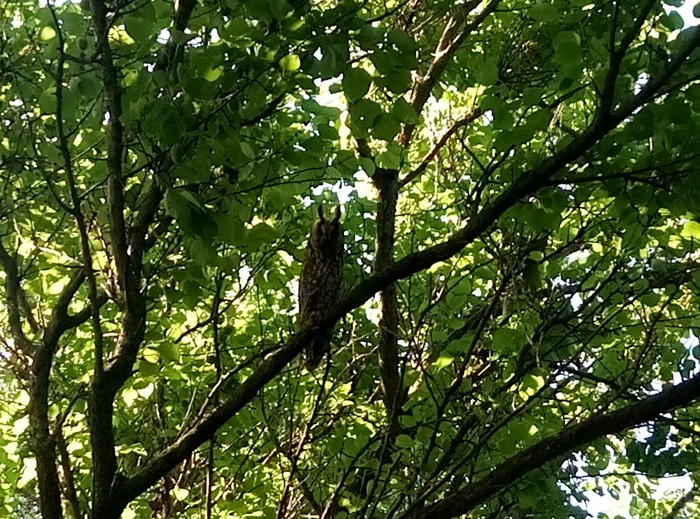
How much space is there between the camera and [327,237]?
3.33 m

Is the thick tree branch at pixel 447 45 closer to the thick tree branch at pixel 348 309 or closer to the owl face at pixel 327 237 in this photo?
the owl face at pixel 327 237

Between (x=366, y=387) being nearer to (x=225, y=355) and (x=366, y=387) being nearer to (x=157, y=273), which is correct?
(x=225, y=355)

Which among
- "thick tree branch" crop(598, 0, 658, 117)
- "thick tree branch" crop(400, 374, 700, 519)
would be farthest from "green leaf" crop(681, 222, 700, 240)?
"thick tree branch" crop(598, 0, 658, 117)

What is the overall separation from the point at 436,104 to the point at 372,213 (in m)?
0.80

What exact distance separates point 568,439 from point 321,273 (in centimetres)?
118

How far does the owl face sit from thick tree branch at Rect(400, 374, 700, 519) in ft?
3.76

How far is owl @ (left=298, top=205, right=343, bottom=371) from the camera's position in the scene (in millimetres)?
3203

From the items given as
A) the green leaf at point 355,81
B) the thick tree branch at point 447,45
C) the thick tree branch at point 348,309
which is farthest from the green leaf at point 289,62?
the thick tree branch at point 447,45

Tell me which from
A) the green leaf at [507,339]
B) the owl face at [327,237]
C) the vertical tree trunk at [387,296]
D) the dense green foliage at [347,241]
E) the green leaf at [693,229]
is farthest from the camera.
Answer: the vertical tree trunk at [387,296]

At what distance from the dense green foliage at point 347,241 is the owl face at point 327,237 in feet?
Result: 0.61

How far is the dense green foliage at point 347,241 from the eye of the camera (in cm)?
233

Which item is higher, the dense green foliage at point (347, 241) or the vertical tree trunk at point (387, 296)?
the vertical tree trunk at point (387, 296)

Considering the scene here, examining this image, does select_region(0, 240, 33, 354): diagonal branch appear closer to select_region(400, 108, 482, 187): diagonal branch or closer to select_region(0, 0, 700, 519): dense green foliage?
select_region(0, 0, 700, 519): dense green foliage

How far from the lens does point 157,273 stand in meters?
2.78
